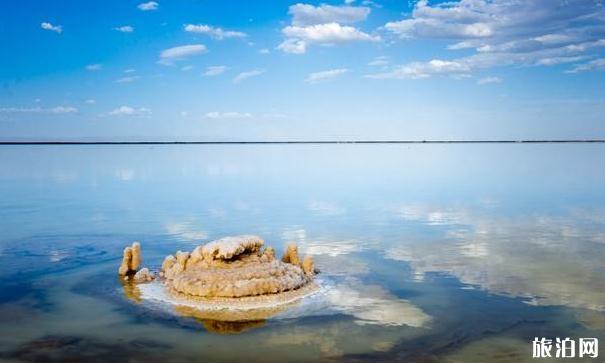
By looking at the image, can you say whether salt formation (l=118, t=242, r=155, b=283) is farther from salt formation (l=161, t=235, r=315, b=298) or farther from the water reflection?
the water reflection

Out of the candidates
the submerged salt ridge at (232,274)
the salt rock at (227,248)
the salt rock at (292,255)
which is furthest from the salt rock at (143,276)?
the salt rock at (292,255)

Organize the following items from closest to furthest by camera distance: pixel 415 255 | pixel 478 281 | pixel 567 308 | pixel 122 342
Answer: pixel 122 342, pixel 567 308, pixel 478 281, pixel 415 255

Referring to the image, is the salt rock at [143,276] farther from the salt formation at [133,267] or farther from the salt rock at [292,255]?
the salt rock at [292,255]

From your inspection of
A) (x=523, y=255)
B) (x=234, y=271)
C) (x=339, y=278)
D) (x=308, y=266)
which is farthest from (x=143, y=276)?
(x=523, y=255)

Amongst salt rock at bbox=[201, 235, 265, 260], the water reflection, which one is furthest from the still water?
salt rock at bbox=[201, 235, 265, 260]

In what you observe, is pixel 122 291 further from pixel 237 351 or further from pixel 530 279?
pixel 530 279

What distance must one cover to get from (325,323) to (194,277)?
3.62m

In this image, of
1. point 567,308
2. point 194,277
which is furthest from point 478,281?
point 194,277

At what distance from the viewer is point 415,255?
58.7ft

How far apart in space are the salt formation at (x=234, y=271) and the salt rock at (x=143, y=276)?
0.34m

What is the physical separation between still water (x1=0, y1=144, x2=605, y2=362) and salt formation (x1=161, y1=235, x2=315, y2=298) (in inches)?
34.6

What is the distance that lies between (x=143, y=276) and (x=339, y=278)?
15.7ft

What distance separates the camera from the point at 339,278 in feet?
49.6

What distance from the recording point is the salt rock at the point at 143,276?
14805 mm
